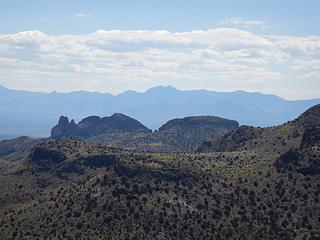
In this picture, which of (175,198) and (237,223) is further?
(175,198)

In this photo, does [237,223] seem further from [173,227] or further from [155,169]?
[155,169]

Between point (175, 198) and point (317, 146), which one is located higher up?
point (317, 146)

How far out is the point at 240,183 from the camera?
176m

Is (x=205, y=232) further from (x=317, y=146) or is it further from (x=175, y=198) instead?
(x=317, y=146)

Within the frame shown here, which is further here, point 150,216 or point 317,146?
point 317,146

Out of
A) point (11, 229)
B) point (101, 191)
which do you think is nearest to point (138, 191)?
point (101, 191)

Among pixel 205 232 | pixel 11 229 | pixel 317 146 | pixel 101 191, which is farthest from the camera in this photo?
pixel 317 146

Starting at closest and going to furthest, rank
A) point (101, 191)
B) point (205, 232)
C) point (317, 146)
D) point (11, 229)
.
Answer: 1. point (205, 232)
2. point (11, 229)
3. point (101, 191)
4. point (317, 146)

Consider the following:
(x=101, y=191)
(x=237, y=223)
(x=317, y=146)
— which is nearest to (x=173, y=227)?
(x=237, y=223)

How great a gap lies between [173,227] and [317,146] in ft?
196

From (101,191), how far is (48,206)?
17922mm

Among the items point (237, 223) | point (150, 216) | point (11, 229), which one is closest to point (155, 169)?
point (150, 216)

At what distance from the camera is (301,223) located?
150m

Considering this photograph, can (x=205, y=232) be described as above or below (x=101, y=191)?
below
